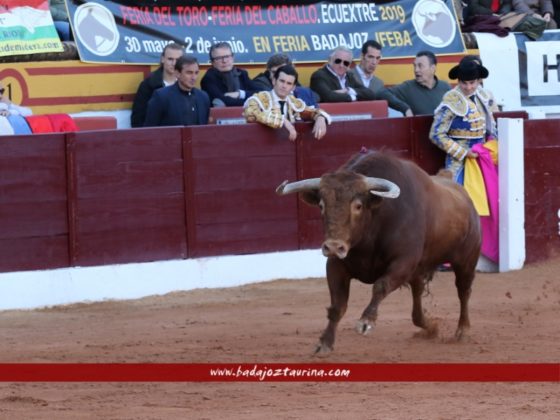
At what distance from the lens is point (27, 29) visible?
10.4 m

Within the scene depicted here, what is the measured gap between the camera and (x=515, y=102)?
43.3 ft

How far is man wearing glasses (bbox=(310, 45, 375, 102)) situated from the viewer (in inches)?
435

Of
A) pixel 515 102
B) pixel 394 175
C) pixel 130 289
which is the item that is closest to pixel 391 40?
pixel 515 102

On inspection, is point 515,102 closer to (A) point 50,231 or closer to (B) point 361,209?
(A) point 50,231

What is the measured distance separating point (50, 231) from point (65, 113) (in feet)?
4.95

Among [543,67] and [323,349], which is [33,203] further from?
[543,67]

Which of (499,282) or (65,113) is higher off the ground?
(65,113)

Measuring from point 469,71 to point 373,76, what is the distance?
5.04 ft

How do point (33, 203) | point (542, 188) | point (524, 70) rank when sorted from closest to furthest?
point (33, 203) < point (542, 188) < point (524, 70)

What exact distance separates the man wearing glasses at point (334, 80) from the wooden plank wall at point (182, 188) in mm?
434

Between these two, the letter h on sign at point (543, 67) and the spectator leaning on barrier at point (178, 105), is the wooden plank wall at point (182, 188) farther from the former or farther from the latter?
the letter h on sign at point (543, 67)

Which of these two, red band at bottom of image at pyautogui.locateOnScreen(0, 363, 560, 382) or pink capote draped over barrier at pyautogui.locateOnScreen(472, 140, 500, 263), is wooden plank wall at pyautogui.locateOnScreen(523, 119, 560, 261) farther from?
red band at bottom of image at pyautogui.locateOnScreen(0, 363, 560, 382)

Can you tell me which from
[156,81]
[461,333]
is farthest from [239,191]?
[461,333]

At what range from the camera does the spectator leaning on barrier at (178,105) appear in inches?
399
